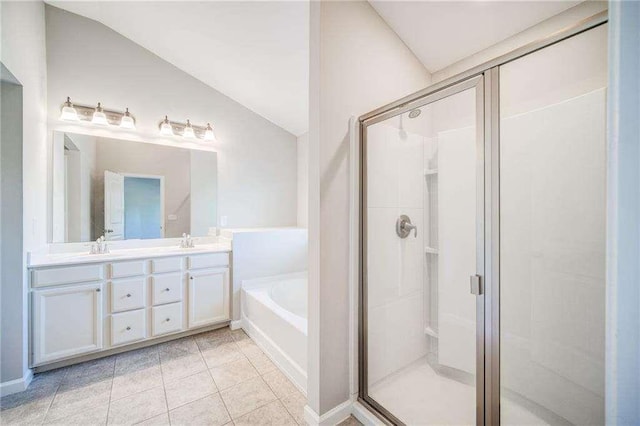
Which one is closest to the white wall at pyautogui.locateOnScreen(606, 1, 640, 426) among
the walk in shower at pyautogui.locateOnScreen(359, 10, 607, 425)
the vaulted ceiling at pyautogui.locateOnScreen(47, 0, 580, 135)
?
the walk in shower at pyautogui.locateOnScreen(359, 10, 607, 425)

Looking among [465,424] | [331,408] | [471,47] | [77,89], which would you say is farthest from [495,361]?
[77,89]

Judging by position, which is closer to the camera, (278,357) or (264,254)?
(278,357)

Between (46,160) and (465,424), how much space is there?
3.61 meters

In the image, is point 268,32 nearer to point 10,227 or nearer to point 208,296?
point 10,227

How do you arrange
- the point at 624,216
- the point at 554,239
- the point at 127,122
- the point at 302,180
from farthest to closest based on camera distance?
the point at 302,180 → the point at 127,122 → the point at 554,239 → the point at 624,216

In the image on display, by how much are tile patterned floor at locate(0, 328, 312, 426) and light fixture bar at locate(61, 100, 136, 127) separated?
2146mm

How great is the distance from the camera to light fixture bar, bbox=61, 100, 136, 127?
91.0 inches

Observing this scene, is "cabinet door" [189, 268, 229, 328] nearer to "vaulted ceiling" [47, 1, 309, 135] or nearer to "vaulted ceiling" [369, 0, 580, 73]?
"vaulted ceiling" [47, 1, 309, 135]

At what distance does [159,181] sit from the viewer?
2711 millimetres

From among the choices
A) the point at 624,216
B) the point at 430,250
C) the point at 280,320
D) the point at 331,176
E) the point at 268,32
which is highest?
the point at 268,32

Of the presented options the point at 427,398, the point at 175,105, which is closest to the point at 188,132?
the point at 175,105

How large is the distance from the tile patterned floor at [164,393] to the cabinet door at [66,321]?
0.17m

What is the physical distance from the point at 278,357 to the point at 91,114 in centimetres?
278

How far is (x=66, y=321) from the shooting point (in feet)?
6.31
